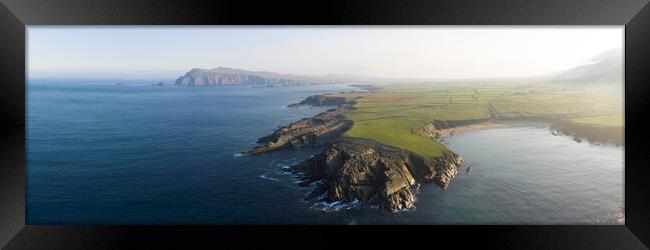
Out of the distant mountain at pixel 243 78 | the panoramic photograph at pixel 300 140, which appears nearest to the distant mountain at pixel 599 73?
the panoramic photograph at pixel 300 140

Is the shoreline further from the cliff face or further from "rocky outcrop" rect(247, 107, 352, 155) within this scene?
the cliff face

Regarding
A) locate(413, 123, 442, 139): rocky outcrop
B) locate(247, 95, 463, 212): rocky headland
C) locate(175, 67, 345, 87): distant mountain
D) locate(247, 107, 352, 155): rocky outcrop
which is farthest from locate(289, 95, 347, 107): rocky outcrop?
locate(413, 123, 442, 139): rocky outcrop

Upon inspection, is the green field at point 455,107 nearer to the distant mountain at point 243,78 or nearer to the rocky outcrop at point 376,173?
the rocky outcrop at point 376,173

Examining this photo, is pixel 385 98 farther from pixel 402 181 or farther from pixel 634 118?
pixel 634 118

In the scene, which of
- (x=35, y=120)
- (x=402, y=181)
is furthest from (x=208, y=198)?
(x=35, y=120)

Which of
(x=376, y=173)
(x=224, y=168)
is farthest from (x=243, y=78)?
(x=376, y=173)

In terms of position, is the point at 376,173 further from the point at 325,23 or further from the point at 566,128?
the point at 325,23
